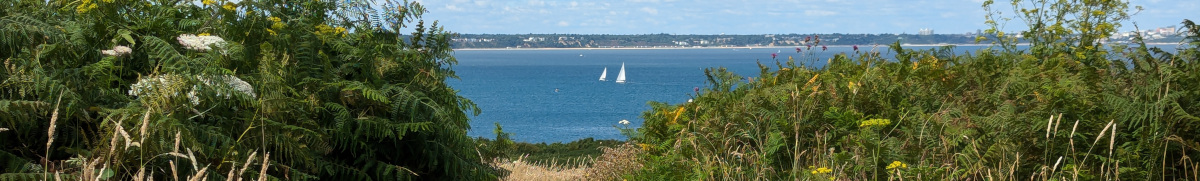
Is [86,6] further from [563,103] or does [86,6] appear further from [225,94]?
[563,103]

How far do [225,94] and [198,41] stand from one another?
1.58 ft

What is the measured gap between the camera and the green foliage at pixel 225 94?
10.0ft

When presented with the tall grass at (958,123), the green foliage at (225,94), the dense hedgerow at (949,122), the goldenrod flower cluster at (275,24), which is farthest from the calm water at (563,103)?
the goldenrod flower cluster at (275,24)

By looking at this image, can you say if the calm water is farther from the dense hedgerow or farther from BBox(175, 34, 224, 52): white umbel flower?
BBox(175, 34, 224, 52): white umbel flower

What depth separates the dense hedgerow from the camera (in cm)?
413

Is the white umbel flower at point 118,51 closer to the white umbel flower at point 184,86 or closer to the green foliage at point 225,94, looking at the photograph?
the green foliage at point 225,94

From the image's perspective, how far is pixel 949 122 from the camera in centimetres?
469

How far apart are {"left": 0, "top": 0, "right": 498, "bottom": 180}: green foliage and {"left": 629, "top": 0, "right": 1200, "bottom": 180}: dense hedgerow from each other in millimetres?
1326

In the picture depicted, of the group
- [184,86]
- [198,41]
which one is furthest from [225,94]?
[198,41]

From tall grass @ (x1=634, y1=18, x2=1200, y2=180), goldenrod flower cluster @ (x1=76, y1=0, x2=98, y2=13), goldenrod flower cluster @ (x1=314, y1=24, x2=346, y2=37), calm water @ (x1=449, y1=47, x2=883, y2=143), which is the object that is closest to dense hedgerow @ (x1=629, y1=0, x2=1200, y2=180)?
tall grass @ (x1=634, y1=18, x2=1200, y2=180)

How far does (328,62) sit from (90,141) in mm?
1031

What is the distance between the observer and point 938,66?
275 inches

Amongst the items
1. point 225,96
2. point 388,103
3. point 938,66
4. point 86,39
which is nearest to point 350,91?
point 388,103

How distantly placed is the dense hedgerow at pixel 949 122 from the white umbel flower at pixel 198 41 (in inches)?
75.8
